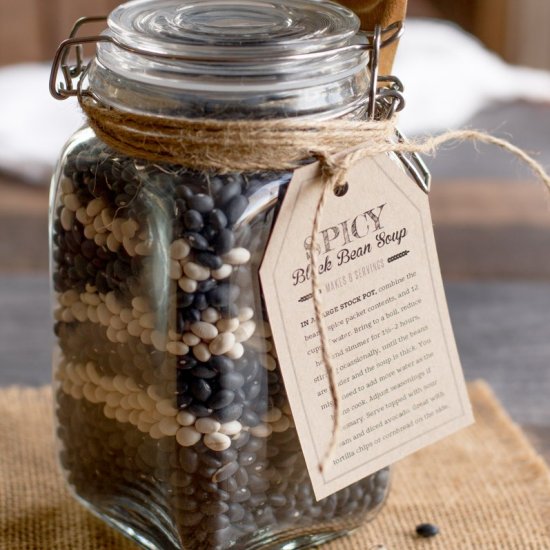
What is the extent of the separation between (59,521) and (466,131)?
389 millimetres

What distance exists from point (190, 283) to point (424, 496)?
30 cm

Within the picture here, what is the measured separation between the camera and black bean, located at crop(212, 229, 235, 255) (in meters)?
0.52

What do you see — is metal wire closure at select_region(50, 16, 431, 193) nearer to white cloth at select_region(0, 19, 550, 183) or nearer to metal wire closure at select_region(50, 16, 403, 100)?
metal wire closure at select_region(50, 16, 403, 100)

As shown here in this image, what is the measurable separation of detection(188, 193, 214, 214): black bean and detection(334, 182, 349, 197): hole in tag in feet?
0.26

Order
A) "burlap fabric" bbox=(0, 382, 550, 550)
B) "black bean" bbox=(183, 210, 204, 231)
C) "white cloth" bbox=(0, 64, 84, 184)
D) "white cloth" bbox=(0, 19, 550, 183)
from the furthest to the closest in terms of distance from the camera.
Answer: "white cloth" bbox=(0, 19, 550, 183)
"white cloth" bbox=(0, 64, 84, 184)
"burlap fabric" bbox=(0, 382, 550, 550)
"black bean" bbox=(183, 210, 204, 231)

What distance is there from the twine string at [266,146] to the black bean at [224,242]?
1.4 inches

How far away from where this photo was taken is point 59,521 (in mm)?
671

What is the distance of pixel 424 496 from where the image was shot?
71 centimetres

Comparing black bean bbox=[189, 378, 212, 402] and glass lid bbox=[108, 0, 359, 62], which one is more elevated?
glass lid bbox=[108, 0, 359, 62]

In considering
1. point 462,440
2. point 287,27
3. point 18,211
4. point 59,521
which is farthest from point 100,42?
point 18,211

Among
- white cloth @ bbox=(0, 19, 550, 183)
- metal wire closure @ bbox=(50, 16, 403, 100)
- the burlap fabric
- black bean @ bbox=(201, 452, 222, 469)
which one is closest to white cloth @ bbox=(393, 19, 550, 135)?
white cloth @ bbox=(0, 19, 550, 183)

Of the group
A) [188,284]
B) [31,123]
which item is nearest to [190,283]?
[188,284]

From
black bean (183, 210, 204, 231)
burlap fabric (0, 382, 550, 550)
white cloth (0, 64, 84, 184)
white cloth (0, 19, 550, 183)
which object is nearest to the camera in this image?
black bean (183, 210, 204, 231)

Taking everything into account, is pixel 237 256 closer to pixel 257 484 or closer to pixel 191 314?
pixel 191 314
